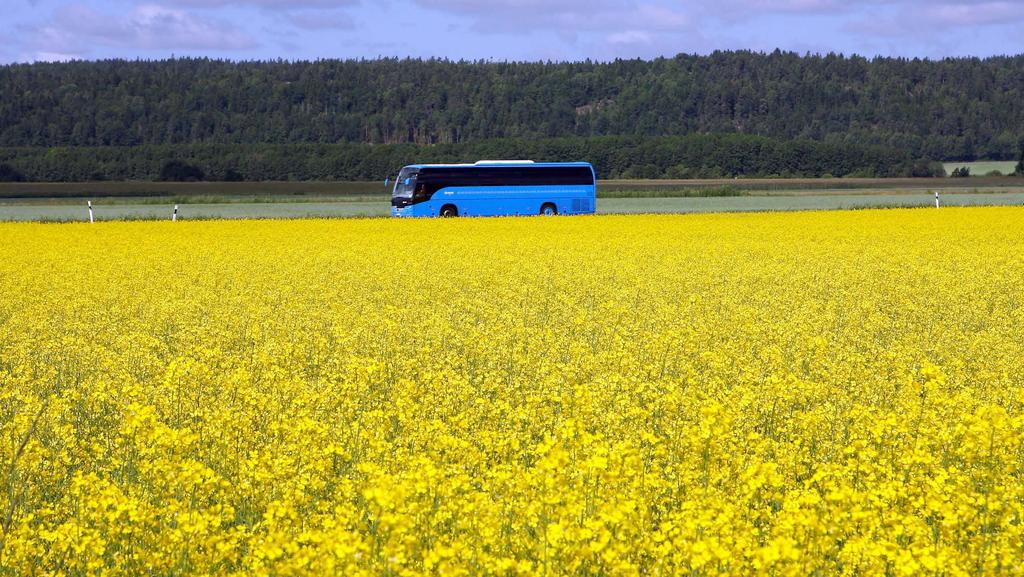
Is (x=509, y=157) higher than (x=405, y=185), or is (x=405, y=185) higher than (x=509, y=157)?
(x=509, y=157)

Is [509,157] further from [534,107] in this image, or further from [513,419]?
[513,419]

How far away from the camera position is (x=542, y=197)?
5191 centimetres

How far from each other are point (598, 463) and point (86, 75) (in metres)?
201

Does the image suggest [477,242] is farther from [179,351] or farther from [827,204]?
[827,204]

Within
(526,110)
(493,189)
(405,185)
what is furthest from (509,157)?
(405,185)

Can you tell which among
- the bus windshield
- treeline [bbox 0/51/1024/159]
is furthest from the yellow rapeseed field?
treeline [bbox 0/51/1024/159]

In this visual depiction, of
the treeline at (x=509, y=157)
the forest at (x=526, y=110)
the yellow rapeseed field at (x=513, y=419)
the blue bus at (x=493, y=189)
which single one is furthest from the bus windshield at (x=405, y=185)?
the forest at (x=526, y=110)

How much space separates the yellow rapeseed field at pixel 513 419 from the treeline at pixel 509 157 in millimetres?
96697

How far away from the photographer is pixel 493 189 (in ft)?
168

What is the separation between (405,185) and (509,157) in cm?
7620

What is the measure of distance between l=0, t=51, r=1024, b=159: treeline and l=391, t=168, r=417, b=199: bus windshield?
119193mm

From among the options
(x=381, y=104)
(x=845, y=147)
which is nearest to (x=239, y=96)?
(x=381, y=104)

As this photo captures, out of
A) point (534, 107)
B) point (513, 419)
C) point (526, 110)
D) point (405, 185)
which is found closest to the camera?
point (513, 419)

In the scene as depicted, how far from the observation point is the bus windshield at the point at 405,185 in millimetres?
49906
